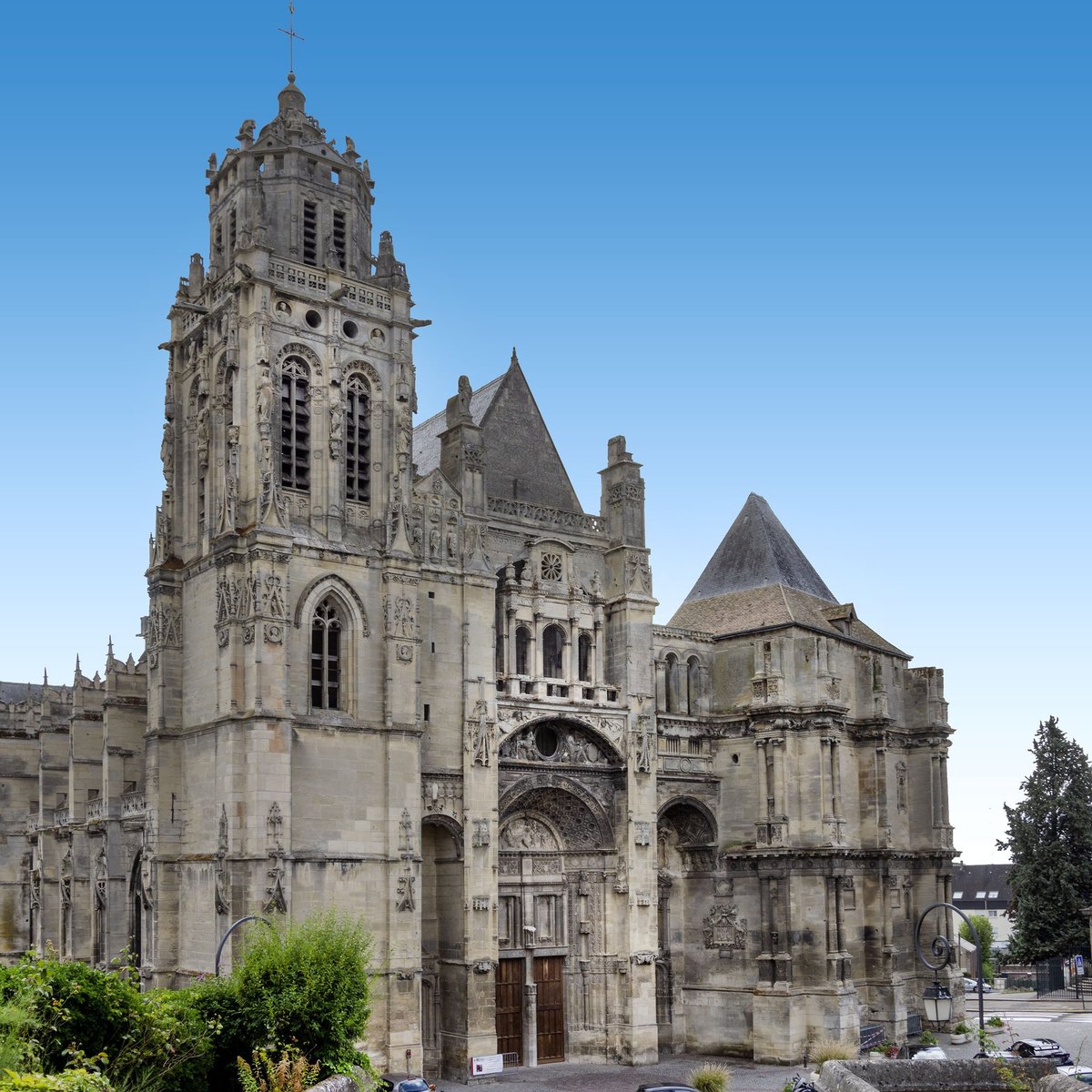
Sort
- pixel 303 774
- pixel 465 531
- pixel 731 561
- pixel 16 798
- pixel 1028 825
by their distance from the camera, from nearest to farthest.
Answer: pixel 303 774 < pixel 465 531 < pixel 731 561 < pixel 16 798 < pixel 1028 825

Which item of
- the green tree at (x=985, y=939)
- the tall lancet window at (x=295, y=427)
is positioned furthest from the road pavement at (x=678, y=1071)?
the green tree at (x=985, y=939)

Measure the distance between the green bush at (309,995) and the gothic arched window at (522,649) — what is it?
1703 cm

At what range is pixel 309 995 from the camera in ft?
94.5

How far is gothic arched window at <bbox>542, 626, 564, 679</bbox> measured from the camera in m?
48.6

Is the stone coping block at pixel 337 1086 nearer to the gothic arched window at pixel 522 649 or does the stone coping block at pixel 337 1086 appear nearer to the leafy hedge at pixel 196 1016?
the leafy hedge at pixel 196 1016

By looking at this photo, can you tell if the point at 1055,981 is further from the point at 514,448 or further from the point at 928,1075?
the point at 928,1075

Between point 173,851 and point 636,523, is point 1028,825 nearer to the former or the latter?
point 636,523

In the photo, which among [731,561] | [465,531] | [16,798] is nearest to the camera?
[465,531]

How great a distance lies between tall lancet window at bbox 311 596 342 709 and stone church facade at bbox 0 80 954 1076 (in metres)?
0.09

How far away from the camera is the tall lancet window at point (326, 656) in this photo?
41312mm

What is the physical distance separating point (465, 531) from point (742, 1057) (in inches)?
853

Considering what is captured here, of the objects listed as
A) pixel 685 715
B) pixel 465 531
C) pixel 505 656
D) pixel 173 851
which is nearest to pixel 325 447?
pixel 465 531

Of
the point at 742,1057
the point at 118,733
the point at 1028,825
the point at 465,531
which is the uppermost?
the point at 465,531

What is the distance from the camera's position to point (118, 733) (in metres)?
48.8
